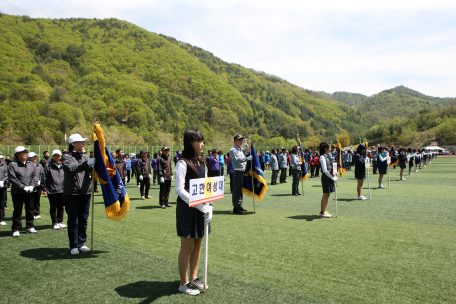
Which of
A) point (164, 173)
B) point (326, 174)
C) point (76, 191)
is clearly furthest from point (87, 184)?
point (326, 174)

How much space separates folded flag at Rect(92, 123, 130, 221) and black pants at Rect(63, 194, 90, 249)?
1.53 ft

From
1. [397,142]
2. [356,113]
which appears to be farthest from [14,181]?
[356,113]

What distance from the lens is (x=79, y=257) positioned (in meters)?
5.00

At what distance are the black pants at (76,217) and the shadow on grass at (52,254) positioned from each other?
19cm

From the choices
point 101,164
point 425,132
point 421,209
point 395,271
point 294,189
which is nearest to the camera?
point 395,271

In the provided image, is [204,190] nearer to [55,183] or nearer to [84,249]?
[84,249]

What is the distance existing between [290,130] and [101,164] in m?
97.0

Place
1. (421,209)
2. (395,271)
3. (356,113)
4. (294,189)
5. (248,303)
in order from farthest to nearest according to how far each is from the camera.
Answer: (356,113) → (294,189) → (421,209) → (395,271) → (248,303)

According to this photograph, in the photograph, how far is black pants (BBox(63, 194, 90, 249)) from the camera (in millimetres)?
5086

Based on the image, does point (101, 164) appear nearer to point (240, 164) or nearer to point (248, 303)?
point (248, 303)

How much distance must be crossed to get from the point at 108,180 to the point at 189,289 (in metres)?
2.40

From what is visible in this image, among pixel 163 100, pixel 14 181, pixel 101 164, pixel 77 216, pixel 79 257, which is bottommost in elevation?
pixel 79 257

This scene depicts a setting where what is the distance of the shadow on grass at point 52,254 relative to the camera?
16.4ft

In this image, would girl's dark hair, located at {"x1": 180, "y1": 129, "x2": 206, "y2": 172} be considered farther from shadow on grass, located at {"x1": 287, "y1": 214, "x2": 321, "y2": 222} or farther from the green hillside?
the green hillside
